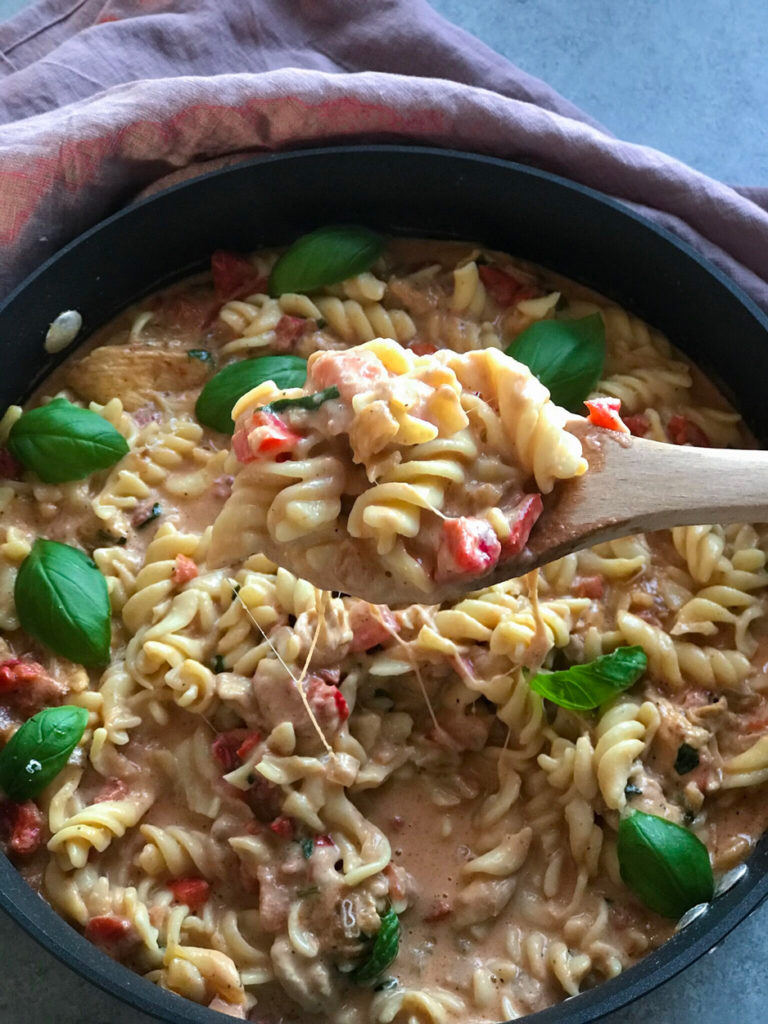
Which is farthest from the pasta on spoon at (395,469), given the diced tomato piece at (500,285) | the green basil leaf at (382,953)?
the diced tomato piece at (500,285)

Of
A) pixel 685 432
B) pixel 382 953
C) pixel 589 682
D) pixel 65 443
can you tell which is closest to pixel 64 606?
pixel 65 443

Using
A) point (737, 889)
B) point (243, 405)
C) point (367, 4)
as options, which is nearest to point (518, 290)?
point (367, 4)

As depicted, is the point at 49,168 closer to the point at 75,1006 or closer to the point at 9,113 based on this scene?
the point at 9,113

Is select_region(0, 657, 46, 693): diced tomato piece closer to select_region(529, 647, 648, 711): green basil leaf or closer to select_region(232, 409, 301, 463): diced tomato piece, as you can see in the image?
select_region(232, 409, 301, 463): diced tomato piece

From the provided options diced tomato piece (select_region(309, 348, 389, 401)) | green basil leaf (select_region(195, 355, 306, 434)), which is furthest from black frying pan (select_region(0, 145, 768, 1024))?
diced tomato piece (select_region(309, 348, 389, 401))


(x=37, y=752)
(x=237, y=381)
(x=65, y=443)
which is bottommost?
(x=37, y=752)

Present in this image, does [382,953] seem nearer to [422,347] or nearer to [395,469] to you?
[395,469]
